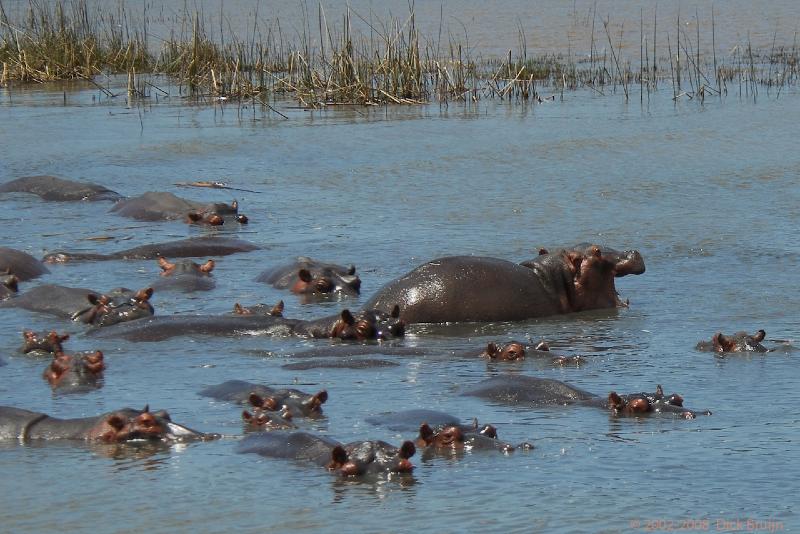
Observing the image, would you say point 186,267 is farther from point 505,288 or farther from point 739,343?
point 739,343

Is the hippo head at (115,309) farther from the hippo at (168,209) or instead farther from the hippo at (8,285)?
the hippo at (168,209)

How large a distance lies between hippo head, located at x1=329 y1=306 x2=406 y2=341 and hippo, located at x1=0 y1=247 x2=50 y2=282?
7.86 ft

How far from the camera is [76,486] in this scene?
4410 millimetres

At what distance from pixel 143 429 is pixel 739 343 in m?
2.49

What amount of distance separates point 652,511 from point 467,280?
3088mm

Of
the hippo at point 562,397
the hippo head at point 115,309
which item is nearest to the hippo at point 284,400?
the hippo at point 562,397

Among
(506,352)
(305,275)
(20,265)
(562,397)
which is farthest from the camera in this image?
(20,265)

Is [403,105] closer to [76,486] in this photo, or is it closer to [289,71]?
[289,71]

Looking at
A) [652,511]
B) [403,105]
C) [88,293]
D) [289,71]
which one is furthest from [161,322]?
[289,71]

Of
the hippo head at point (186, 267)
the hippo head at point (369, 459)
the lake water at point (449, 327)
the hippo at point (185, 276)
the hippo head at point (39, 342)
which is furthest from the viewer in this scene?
the hippo head at point (186, 267)

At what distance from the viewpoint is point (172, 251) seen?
876cm

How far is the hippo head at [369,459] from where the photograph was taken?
4332 millimetres

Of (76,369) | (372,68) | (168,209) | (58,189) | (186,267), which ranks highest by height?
(372,68)

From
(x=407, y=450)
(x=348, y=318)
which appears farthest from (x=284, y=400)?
(x=348, y=318)
